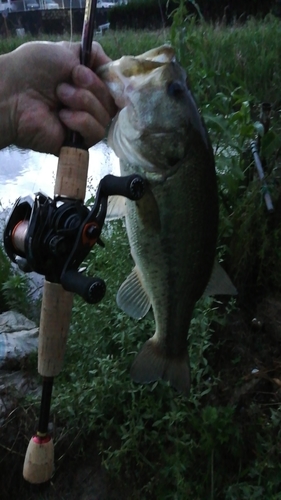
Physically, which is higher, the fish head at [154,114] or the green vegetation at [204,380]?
the fish head at [154,114]

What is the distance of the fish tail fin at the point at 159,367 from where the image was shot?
1906 mm

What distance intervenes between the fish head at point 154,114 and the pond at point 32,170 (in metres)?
2.92

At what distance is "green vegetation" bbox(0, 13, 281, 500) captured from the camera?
7.88 ft

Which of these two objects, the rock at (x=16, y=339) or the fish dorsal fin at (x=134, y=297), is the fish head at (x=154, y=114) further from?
the rock at (x=16, y=339)

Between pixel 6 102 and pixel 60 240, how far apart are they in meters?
0.57

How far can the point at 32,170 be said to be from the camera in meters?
6.03

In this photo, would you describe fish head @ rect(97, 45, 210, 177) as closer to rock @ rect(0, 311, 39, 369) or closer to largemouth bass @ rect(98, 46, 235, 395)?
largemouth bass @ rect(98, 46, 235, 395)

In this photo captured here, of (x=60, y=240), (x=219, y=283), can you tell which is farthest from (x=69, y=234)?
(x=219, y=283)

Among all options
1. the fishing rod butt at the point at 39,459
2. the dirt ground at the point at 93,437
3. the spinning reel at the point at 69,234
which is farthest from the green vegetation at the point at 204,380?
the spinning reel at the point at 69,234

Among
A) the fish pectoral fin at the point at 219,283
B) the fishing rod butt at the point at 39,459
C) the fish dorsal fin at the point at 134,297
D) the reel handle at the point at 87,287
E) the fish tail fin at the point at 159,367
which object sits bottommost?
the fishing rod butt at the point at 39,459

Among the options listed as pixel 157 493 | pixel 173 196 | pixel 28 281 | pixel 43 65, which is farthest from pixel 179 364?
pixel 28 281

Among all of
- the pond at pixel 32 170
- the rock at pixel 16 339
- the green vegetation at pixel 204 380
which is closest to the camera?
the green vegetation at pixel 204 380

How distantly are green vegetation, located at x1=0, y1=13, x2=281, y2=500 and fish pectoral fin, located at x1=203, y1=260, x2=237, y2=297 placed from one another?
0.79 m

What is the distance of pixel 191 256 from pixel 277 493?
1.10 m
